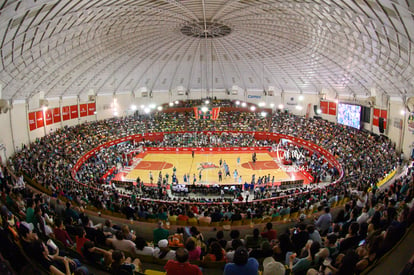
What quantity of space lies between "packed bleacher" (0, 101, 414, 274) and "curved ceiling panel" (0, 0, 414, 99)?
8.93m

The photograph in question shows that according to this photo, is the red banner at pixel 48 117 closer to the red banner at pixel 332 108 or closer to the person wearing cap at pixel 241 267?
the person wearing cap at pixel 241 267

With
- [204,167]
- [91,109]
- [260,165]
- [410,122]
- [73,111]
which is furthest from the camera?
[91,109]

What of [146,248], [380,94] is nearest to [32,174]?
[146,248]

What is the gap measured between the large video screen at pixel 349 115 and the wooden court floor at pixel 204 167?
40.1 feet

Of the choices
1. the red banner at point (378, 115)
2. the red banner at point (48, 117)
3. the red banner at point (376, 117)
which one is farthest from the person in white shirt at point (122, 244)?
the red banner at point (376, 117)

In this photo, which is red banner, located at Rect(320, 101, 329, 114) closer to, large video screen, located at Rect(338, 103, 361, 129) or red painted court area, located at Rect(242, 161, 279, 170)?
large video screen, located at Rect(338, 103, 361, 129)

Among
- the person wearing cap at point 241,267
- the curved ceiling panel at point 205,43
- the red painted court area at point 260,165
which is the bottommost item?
the red painted court area at point 260,165

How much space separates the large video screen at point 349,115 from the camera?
34562mm

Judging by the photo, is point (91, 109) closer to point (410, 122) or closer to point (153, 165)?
point (153, 165)

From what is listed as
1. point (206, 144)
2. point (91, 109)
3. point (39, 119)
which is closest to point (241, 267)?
point (39, 119)

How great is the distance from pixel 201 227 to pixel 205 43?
30.7m

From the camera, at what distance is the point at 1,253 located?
13.0 ft

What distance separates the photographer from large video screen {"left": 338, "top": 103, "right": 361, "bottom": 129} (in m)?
34.6

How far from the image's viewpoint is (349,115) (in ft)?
120
